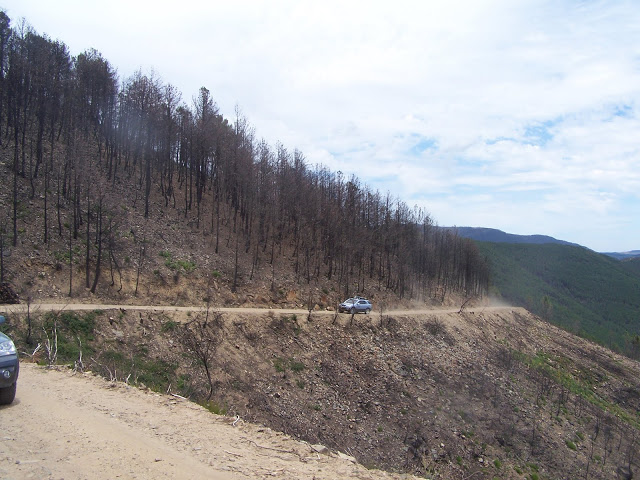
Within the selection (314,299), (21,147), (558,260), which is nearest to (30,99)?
(21,147)

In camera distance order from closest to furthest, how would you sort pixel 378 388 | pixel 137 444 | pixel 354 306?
Result: pixel 137 444, pixel 378 388, pixel 354 306

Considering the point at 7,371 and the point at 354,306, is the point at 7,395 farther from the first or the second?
the point at 354,306

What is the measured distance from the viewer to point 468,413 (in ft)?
86.2

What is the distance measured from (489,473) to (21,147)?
135ft

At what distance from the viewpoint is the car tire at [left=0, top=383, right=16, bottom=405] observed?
7.93 metres

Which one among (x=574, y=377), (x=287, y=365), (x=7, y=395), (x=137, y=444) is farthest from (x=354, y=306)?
(x=137, y=444)

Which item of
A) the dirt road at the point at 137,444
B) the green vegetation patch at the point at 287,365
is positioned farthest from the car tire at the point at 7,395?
the green vegetation patch at the point at 287,365

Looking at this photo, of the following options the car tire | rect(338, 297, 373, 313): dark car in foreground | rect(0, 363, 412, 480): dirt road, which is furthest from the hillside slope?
the car tire

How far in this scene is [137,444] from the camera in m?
6.98

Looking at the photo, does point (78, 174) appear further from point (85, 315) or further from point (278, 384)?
point (278, 384)

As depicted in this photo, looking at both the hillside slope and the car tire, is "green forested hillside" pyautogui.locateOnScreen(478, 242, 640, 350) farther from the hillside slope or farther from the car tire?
the car tire

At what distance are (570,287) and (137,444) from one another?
158553 millimetres

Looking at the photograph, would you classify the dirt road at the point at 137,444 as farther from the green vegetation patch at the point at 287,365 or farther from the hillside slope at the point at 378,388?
the green vegetation patch at the point at 287,365

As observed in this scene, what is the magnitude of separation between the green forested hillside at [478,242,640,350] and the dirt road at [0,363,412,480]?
310 ft
